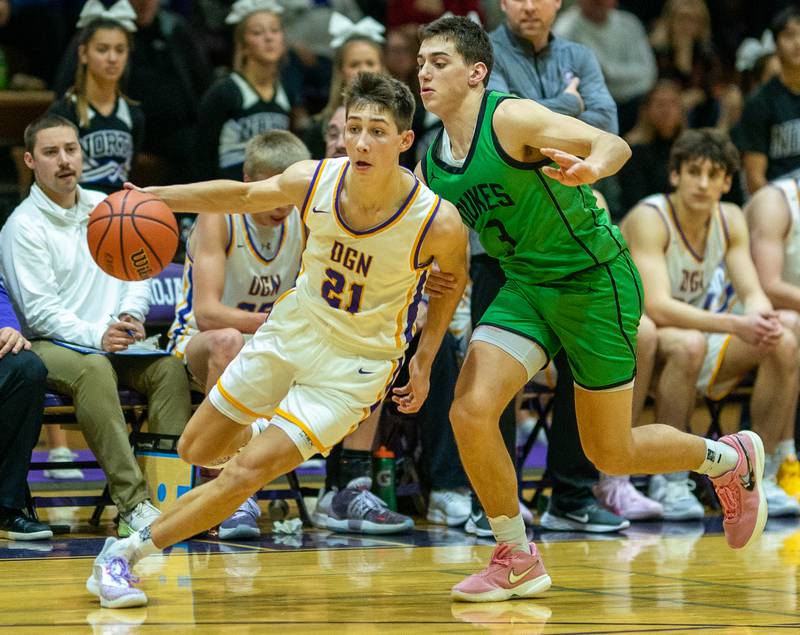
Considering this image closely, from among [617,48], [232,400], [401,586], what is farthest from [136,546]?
[617,48]

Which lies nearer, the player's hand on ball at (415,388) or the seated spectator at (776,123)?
the player's hand on ball at (415,388)

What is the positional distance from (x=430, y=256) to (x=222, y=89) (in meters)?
3.64

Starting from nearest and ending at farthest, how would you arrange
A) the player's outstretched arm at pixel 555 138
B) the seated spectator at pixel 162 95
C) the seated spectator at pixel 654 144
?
the player's outstretched arm at pixel 555 138 → the seated spectator at pixel 162 95 → the seated spectator at pixel 654 144

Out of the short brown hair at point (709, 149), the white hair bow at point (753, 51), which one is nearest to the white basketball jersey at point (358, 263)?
the short brown hair at point (709, 149)

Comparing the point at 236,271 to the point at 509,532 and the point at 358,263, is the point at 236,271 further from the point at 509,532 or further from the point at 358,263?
the point at 509,532

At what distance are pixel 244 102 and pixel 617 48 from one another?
3753 millimetres

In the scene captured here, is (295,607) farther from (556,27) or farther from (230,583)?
(556,27)

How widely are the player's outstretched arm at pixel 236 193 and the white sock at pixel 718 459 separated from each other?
2.04 metres

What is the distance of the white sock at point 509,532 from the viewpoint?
195 inches

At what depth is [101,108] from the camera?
7.75m

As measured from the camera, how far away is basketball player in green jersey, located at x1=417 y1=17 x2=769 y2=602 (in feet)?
15.9

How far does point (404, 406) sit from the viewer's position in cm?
495

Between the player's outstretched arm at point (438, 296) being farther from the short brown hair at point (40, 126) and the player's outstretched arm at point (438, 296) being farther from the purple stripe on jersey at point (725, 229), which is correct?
the purple stripe on jersey at point (725, 229)

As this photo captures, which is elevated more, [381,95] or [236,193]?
[381,95]
